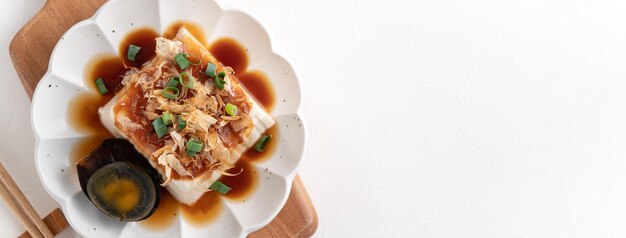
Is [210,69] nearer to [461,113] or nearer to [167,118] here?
[167,118]

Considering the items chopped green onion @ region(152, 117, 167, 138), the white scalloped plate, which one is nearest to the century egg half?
the white scalloped plate

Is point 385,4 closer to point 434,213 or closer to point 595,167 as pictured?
point 434,213

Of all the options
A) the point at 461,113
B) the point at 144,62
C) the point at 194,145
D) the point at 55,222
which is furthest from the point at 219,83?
the point at 461,113

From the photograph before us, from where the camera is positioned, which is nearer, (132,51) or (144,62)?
(132,51)

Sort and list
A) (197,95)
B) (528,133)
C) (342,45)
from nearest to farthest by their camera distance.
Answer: (197,95), (342,45), (528,133)

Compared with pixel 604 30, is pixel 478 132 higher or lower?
lower

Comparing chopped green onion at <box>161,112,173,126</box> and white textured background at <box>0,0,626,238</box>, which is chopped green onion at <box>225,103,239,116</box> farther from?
white textured background at <box>0,0,626,238</box>

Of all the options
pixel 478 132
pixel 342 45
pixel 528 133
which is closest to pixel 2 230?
pixel 342 45
